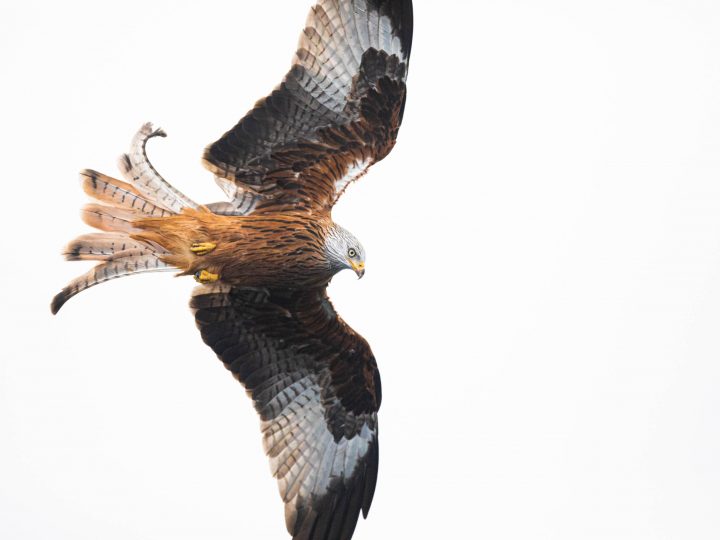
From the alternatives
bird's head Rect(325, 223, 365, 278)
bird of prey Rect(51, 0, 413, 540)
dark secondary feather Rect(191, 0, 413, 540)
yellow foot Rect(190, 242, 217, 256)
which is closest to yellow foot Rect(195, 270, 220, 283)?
bird of prey Rect(51, 0, 413, 540)

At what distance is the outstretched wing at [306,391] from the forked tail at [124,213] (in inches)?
28.8

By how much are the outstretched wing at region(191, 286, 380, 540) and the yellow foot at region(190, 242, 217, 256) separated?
0.68m

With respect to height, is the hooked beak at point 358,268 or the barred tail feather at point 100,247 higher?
the hooked beak at point 358,268

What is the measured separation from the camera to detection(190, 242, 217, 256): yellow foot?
8406 mm

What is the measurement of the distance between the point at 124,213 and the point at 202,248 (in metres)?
0.65

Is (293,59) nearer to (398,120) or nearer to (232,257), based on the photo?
(398,120)

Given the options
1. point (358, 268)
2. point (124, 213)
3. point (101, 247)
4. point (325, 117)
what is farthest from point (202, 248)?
point (325, 117)

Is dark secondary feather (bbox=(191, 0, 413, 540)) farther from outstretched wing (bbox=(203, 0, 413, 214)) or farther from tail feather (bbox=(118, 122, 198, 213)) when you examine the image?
tail feather (bbox=(118, 122, 198, 213))

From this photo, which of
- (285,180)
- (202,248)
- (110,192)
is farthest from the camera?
(285,180)

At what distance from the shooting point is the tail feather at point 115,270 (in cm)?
848

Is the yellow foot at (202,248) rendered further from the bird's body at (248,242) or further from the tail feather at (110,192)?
the tail feather at (110,192)

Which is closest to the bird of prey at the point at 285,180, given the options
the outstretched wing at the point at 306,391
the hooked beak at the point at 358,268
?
the hooked beak at the point at 358,268

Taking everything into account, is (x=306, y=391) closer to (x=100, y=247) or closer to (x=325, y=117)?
(x=100, y=247)

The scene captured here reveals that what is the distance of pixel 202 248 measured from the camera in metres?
8.41
